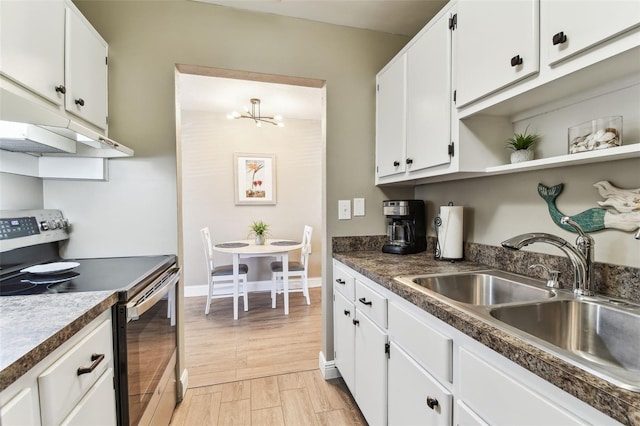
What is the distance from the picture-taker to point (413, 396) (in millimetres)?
1076

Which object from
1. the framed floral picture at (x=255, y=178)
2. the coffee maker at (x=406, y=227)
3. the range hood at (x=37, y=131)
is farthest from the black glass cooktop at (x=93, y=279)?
the framed floral picture at (x=255, y=178)

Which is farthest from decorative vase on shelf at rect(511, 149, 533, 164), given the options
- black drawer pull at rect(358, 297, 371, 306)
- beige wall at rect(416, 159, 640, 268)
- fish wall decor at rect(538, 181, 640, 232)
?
black drawer pull at rect(358, 297, 371, 306)

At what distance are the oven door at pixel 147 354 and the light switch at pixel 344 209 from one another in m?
1.12

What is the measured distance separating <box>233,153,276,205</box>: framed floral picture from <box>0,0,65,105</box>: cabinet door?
107 inches

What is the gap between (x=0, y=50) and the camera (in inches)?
38.7

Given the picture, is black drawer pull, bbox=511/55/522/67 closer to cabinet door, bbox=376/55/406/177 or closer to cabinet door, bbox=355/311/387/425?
cabinet door, bbox=376/55/406/177

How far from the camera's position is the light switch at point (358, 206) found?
82.7 inches

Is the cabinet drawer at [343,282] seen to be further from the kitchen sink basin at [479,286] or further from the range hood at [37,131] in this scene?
the range hood at [37,131]

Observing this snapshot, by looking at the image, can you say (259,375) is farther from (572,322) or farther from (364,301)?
(572,322)

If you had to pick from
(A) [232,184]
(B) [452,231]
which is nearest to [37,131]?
(B) [452,231]

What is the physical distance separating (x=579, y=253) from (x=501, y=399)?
642 millimetres

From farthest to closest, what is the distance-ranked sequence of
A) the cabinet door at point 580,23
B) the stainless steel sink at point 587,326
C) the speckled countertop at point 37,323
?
the stainless steel sink at point 587,326 → the cabinet door at point 580,23 → the speckled countertop at point 37,323

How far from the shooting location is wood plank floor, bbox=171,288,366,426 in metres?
1.70

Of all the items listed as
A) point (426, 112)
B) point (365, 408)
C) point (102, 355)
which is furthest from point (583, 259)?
point (102, 355)
